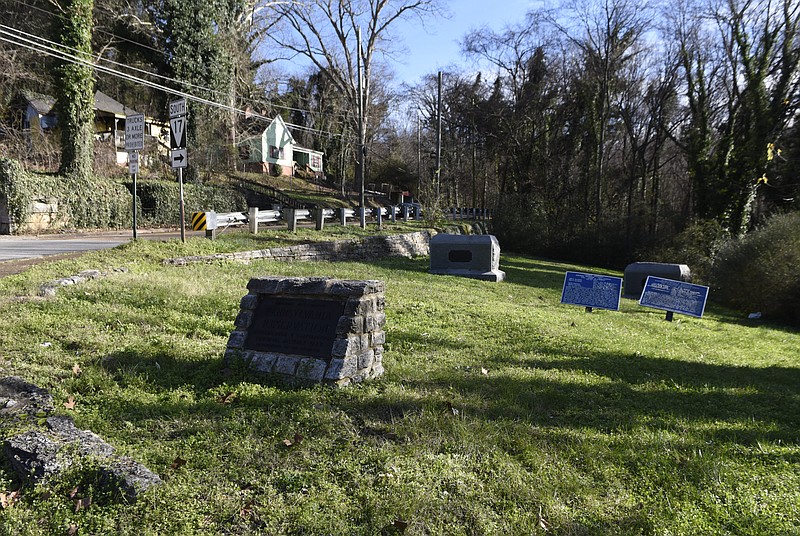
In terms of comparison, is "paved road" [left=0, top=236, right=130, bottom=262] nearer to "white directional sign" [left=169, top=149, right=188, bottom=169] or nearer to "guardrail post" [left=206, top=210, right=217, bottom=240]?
"guardrail post" [left=206, top=210, right=217, bottom=240]

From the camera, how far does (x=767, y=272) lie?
48.6 feet

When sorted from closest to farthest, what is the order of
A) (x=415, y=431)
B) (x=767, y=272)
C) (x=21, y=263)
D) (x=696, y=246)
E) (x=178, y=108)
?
(x=415, y=431)
(x=21, y=263)
(x=178, y=108)
(x=767, y=272)
(x=696, y=246)

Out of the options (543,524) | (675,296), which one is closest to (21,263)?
(543,524)

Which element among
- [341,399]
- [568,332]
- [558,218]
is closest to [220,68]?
[558,218]

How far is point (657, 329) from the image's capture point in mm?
9625

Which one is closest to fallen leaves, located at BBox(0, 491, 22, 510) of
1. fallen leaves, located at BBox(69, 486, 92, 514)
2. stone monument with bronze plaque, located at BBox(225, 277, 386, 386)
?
fallen leaves, located at BBox(69, 486, 92, 514)

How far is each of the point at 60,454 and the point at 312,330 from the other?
6.63 feet

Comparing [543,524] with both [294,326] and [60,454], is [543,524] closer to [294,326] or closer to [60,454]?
[294,326]

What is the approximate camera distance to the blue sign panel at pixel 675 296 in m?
10.5

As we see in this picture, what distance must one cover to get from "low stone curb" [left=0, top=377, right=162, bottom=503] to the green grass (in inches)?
3.7

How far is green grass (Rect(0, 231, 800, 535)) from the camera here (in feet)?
9.13

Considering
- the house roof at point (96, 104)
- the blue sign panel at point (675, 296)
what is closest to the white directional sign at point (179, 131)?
the blue sign panel at point (675, 296)

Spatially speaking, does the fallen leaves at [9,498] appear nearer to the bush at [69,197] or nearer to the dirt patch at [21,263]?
the dirt patch at [21,263]

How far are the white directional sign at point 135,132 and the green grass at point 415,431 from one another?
19.2 ft
